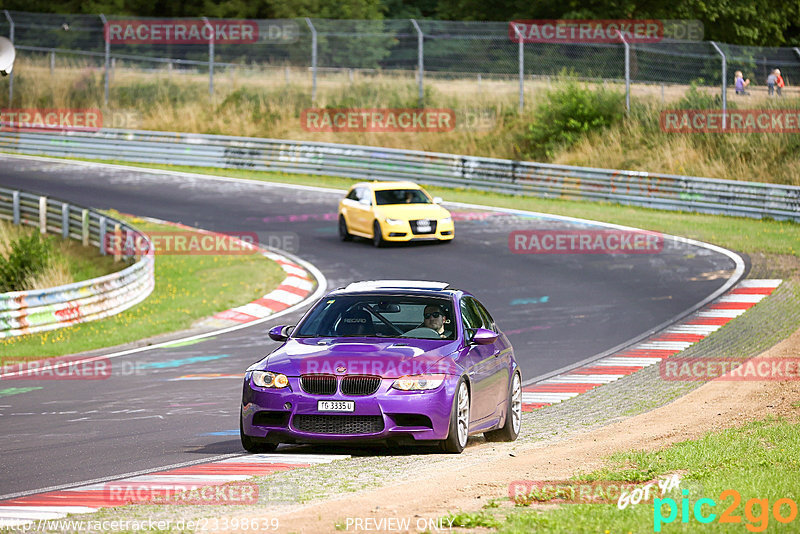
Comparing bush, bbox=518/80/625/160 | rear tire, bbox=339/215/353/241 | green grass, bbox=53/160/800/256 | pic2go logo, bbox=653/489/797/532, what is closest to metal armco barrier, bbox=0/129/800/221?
green grass, bbox=53/160/800/256

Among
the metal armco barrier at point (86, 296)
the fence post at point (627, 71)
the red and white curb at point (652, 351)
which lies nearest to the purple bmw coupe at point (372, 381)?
the red and white curb at point (652, 351)

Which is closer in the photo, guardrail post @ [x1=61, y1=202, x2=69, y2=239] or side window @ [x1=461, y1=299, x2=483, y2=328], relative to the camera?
side window @ [x1=461, y1=299, x2=483, y2=328]

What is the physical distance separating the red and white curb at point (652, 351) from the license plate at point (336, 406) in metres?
4.55

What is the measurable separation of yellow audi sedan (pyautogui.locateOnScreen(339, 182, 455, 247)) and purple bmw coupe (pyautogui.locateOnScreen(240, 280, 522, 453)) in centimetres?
1652

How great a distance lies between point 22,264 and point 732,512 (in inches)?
828

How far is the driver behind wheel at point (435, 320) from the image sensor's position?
36.4 feet

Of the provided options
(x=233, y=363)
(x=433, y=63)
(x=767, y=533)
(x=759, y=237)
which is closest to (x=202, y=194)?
(x=433, y=63)

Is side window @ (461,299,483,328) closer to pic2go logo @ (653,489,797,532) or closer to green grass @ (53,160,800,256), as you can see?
pic2go logo @ (653,489,797,532)

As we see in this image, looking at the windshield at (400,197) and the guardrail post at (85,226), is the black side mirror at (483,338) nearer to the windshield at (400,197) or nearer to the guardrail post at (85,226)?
the windshield at (400,197)

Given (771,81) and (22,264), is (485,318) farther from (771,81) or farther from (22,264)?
(771,81)

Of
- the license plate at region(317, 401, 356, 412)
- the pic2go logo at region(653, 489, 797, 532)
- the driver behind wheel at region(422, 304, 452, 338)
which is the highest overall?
the pic2go logo at region(653, 489, 797, 532)

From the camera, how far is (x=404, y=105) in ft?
143

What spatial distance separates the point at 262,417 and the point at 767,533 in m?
4.70

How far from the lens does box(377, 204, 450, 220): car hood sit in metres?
28.1
